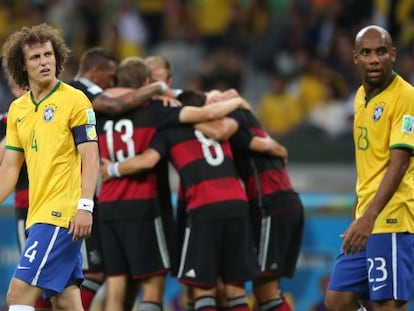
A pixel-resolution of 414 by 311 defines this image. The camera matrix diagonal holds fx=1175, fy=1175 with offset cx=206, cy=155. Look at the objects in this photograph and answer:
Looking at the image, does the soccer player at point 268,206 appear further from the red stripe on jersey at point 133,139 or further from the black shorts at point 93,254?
the black shorts at point 93,254

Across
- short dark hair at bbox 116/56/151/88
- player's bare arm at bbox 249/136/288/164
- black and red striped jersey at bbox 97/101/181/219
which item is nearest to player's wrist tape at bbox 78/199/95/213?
black and red striped jersey at bbox 97/101/181/219

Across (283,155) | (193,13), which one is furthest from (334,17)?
(283,155)

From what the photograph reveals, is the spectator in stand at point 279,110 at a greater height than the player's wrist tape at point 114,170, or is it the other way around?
the player's wrist tape at point 114,170

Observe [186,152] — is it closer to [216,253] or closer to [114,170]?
[114,170]

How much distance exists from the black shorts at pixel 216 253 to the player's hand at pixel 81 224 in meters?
2.07

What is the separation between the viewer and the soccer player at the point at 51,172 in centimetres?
768

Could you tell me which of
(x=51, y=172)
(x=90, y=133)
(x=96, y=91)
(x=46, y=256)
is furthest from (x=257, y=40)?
(x=46, y=256)

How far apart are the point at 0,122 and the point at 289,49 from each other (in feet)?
27.4

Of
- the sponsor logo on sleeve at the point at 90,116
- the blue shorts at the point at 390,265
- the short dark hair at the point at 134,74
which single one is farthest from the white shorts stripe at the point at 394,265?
the short dark hair at the point at 134,74

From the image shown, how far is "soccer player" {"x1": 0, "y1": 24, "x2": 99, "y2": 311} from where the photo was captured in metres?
7.68

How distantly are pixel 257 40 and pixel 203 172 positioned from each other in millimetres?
8422

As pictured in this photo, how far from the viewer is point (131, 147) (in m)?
9.70

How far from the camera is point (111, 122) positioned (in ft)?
32.0

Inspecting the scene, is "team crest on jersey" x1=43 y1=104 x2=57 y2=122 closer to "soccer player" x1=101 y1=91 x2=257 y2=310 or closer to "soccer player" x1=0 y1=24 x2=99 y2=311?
"soccer player" x1=0 y1=24 x2=99 y2=311
